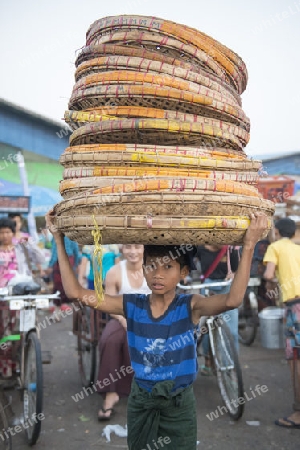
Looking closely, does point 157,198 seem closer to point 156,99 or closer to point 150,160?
point 150,160

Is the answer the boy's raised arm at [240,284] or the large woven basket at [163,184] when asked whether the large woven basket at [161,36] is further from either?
the boy's raised arm at [240,284]

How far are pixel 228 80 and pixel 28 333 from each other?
329 cm

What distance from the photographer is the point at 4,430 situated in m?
4.02

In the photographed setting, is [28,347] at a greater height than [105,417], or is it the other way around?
[28,347]

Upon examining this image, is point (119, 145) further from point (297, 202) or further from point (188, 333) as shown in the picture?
point (297, 202)

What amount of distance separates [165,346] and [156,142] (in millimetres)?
1092

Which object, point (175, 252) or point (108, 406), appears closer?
point (175, 252)

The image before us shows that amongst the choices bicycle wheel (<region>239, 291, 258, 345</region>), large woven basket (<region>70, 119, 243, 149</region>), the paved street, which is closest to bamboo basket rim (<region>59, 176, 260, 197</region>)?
large woven basket (<region>70, 119, 243, 149</region>)

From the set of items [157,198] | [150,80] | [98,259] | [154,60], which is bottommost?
[98,259]

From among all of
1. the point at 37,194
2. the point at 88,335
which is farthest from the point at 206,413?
the point at 37,194

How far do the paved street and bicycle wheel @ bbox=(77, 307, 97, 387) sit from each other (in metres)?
0.20

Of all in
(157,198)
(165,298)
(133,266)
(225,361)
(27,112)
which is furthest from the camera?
(27,112)

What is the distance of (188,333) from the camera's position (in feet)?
8.46

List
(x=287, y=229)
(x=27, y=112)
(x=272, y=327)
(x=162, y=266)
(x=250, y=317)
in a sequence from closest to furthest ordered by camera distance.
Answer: (x=162, y=266)
(x=287, y=229)
(x=272, y=327)
(x=250, y=317)
(x=27, y=112)
